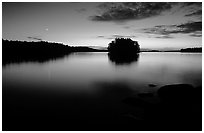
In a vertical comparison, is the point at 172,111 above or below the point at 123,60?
below

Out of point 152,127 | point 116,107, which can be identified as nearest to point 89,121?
point 116,107

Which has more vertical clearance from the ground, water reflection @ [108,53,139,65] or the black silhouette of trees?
the black silhouette of trees

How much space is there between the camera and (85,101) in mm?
10883

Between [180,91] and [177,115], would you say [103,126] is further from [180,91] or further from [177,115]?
[180,91]

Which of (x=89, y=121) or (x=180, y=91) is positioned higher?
(x=180, y=91)

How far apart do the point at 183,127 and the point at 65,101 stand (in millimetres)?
7118

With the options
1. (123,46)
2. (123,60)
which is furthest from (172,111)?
(123,46)

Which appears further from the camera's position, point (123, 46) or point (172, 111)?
point (123, 46)

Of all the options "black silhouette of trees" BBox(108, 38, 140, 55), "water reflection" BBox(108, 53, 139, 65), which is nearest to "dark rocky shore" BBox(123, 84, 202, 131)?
"water reflection" BBox(108, 53, 139, 65)

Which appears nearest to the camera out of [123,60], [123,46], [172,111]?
[172,111]

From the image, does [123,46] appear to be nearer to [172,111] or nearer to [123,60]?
[123,60]

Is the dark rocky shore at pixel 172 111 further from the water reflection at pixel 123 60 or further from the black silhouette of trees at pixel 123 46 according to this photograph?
the black silhouette of trees at pixel 123 46

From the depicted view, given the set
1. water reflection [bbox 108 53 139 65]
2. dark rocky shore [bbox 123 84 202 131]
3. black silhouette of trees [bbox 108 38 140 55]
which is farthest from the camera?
black silhouette of trees [bbox 108 38 140 55]

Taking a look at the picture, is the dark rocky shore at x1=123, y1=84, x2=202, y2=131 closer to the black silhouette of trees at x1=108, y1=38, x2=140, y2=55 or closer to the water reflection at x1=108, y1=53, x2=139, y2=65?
the water reflection at x1=108, y1=53, x2=139, y2=65
